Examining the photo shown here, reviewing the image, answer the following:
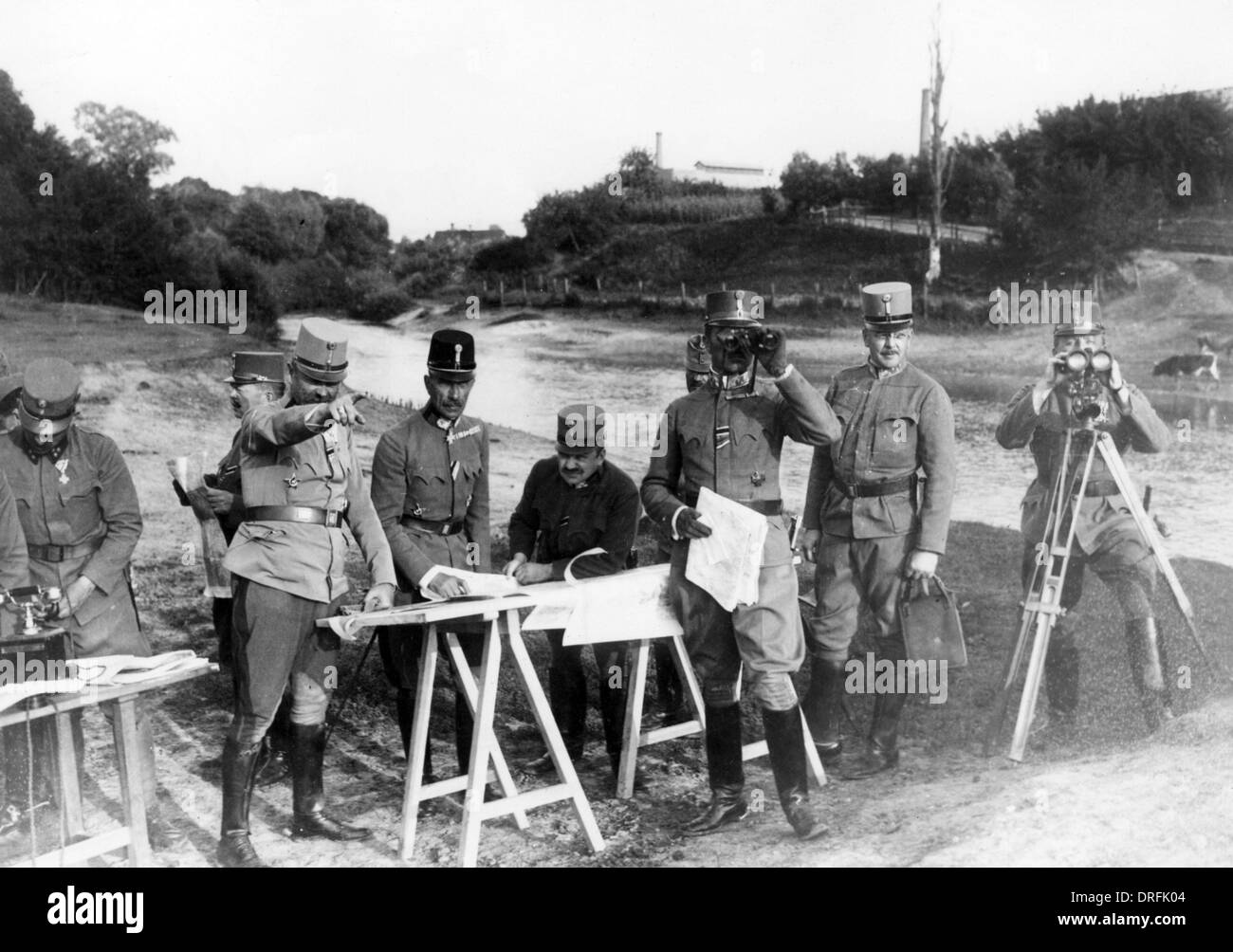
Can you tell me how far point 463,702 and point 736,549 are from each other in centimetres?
160

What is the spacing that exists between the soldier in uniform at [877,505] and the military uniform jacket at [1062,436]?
2.16ft

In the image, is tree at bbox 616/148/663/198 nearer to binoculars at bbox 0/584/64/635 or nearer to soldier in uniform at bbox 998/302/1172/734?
soldier in uniform at bbox 998/302/1172/734

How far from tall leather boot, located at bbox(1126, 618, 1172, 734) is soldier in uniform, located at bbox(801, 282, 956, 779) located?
3.97 feet

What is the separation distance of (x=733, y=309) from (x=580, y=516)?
156 centimetres

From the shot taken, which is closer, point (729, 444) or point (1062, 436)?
point (729, 444)

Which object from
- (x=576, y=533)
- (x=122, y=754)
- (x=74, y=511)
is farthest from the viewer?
(x=576, y=533)

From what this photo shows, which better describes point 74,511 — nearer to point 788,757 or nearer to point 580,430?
point 580,430

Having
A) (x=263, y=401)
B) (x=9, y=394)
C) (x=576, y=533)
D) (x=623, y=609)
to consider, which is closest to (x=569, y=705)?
(x=576, y=533)

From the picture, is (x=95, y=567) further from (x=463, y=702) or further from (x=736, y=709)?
(x=736, y=709)

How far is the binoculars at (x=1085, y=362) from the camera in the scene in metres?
5.25

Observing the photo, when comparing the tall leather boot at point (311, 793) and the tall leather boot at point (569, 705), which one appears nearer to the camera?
the tall leather boot at point (311, 793)

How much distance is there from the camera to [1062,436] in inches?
220

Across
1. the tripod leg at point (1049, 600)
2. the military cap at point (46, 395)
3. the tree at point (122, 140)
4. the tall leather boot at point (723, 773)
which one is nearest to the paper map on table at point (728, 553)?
the tall leather boot at point (723, 773)

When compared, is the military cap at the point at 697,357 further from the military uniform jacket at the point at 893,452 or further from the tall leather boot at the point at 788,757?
the tall leather boot at the point at 788,757
